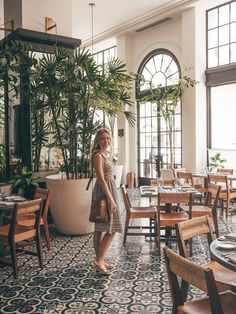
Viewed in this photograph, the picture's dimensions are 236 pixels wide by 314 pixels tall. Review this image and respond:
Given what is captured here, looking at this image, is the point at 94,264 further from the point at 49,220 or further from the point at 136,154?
the point at 136,154

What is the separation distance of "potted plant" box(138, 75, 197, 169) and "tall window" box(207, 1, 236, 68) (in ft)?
Answer: 2.59

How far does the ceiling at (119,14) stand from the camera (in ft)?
30.6

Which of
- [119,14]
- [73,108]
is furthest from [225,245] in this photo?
[119,14]

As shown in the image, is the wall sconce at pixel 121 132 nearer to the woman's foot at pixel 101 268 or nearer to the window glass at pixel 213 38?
the window glass at pixel 213 38

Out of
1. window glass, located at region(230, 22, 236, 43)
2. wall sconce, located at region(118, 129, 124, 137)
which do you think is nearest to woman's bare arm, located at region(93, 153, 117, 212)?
window glass, located at region(230, 22, 236, 43)

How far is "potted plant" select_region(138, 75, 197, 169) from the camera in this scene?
365 inches

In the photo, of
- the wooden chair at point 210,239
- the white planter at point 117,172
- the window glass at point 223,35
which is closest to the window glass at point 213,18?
the window glass at point 223,35

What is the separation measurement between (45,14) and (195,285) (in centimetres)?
614

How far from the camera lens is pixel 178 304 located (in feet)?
6.93

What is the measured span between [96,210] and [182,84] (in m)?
6.19

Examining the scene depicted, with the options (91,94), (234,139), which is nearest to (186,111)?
(234,139)

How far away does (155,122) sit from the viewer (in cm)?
1080

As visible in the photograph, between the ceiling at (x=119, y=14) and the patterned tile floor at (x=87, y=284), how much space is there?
6647mm

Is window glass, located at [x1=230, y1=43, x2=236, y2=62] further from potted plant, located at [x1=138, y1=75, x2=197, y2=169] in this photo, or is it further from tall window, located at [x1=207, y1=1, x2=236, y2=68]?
potted plant, located at [x1=138, y1=75, x2=197, y2=169]
